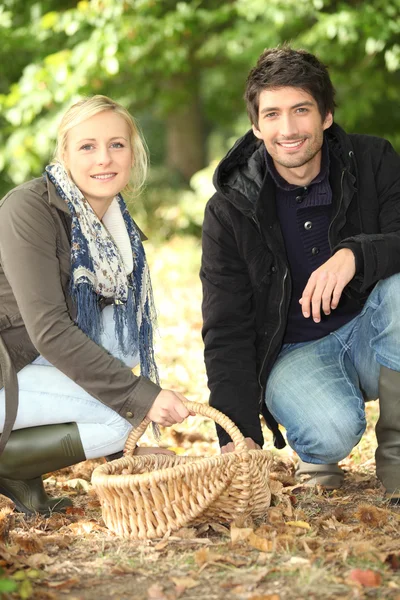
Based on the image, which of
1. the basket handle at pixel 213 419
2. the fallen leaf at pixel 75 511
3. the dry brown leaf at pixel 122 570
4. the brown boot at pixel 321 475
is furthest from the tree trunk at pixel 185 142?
the dry brown leaf at pixel 122 570

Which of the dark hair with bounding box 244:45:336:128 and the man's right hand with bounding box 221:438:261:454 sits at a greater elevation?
the dark hair with bounding box 244:45:336:128

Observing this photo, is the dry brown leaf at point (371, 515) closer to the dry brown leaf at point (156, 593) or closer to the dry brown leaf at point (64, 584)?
the dry brown leaf at point (156, 593)

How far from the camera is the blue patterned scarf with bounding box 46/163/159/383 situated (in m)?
3.21

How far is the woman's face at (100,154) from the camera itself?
10.6 ft

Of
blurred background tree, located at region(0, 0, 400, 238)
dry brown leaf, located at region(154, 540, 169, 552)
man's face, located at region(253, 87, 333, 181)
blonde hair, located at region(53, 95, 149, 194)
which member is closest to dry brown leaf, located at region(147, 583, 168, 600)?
dry brown leaf, located at region(154, 540, 169, 552)

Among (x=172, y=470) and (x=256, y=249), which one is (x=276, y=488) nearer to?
(x=172, y=470)

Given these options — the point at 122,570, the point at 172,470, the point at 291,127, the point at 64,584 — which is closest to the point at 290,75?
the point at 291,127

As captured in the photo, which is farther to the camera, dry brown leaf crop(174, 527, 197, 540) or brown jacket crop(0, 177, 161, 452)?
brown jacket crop(0, 177, 161, 452)

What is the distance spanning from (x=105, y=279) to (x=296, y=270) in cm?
80

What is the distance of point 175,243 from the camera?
36.6ft

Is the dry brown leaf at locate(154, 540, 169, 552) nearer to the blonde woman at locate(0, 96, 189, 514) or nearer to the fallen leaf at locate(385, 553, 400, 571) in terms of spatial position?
the blonde woman at locate(0, 96, 189, 514)

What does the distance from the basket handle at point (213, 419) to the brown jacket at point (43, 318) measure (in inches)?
2.9

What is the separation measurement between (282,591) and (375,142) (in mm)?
1981

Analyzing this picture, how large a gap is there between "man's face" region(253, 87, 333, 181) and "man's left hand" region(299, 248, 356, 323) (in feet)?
1.62
